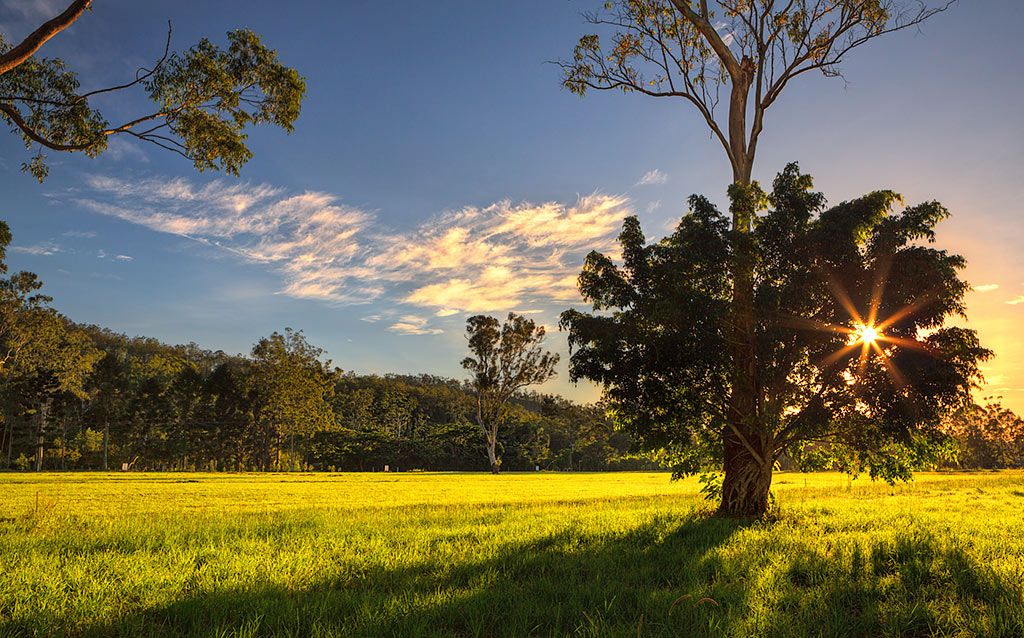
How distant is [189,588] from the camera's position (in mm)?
6141

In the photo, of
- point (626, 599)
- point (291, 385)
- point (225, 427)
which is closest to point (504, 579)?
point (626, 599)

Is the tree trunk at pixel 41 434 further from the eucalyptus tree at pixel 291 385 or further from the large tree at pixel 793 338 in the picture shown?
the large tree at pixel 793 338

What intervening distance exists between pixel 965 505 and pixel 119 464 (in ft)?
331

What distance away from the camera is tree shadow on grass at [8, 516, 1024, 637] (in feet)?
16.5

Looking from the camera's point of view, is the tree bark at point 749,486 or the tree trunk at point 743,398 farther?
the tree bark at point 749,486

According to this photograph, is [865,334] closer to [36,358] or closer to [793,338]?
[793,338]

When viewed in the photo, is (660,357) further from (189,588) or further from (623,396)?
(189,588)

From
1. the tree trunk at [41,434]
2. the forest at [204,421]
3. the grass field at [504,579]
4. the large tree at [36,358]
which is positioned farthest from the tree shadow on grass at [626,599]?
the tree trunk at [41,434]

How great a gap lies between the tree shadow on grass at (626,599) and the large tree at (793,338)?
490 cm

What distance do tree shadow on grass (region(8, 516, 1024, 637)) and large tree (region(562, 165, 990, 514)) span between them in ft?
16.1

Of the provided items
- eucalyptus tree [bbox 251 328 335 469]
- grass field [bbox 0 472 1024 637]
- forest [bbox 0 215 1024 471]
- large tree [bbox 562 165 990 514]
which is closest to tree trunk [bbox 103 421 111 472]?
forest [bbox 0 215 1024 471]

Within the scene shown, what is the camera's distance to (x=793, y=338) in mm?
12898

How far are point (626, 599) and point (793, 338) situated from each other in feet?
29.7

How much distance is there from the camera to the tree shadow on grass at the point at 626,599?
504 cm
